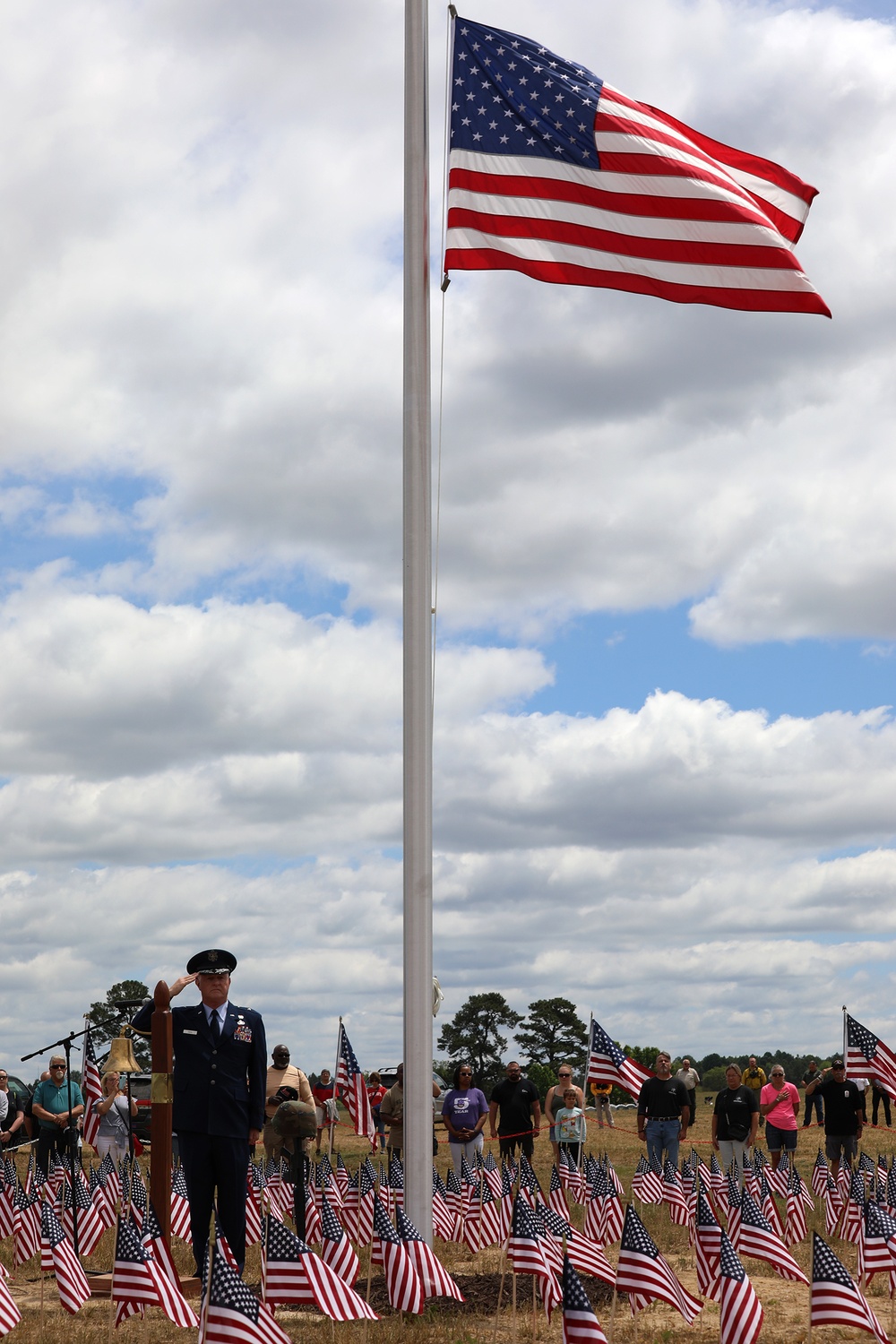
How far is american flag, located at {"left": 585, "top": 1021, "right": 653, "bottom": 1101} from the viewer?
13602 millimetres

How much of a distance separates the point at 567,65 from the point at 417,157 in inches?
52.0

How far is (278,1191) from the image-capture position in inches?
579

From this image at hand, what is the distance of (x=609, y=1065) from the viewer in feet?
45.6

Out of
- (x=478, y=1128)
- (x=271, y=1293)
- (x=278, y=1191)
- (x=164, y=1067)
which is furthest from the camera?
(x=478, y=1128)

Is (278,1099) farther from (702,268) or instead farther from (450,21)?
(450,21)

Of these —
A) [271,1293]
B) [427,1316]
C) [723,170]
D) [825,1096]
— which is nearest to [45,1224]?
[427,1316]

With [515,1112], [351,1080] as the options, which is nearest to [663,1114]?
[515,1112]

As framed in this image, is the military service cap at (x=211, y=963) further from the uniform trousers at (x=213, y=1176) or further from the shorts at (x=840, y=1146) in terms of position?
the shorts at (x=840, y=1146)

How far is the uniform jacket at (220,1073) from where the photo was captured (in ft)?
29.2

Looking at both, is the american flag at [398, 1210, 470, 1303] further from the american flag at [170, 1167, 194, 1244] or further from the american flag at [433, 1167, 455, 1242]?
the american flag at [170, 1167, 194, 1244]

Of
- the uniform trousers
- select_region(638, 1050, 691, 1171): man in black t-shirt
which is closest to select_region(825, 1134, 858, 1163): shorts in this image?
select_region(638, 1050, 691, 1171): man in black t-shirt

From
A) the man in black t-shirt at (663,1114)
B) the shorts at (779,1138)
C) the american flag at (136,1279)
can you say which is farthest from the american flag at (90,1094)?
the american flag at (136,1279)

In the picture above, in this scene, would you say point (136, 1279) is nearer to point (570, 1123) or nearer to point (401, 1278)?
point (401, 1278)

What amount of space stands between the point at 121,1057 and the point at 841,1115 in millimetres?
10087
